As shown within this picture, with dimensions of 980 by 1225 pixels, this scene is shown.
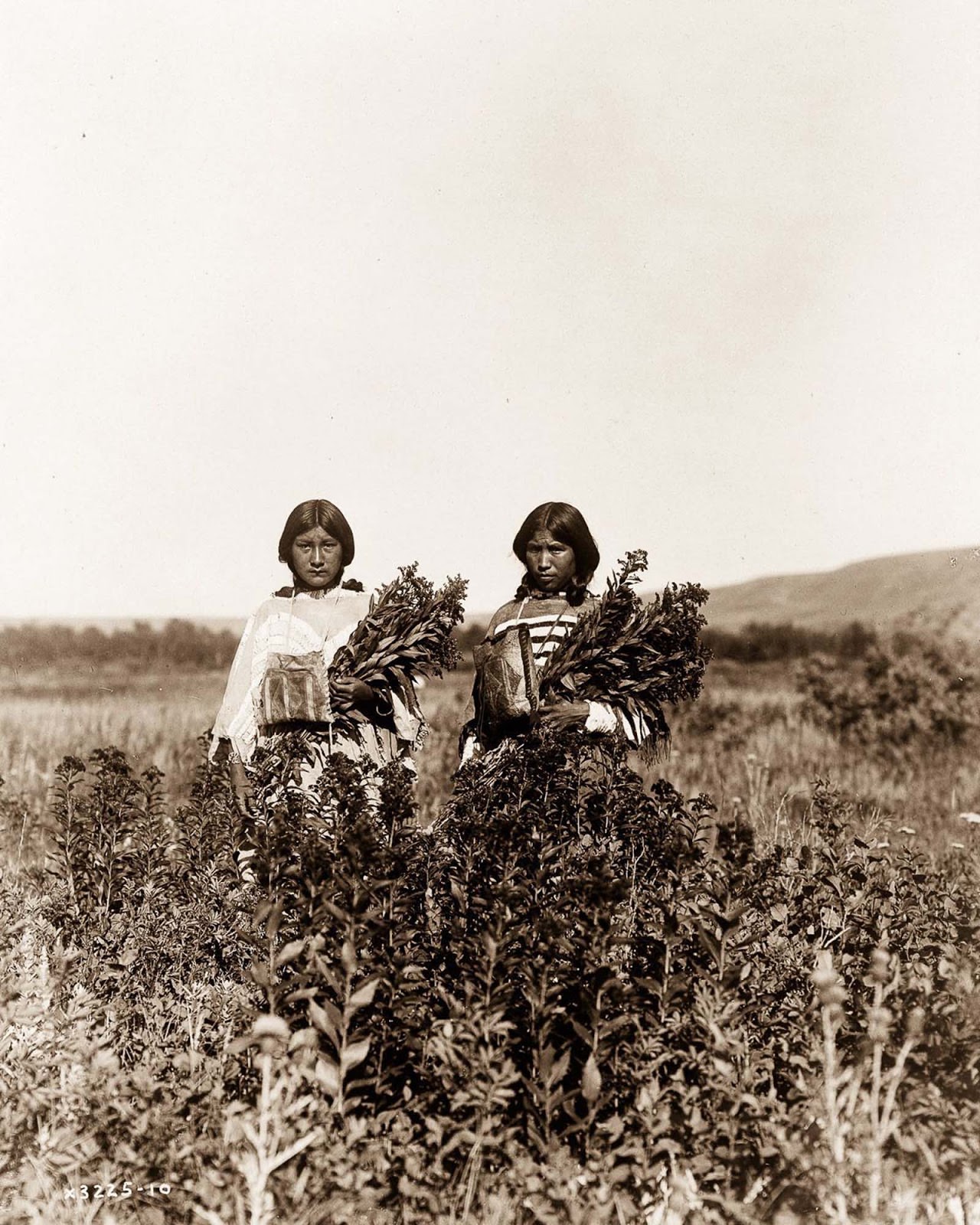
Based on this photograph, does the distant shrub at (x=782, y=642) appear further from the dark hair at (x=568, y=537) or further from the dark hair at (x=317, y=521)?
the dark hair at (x=317, y=521)

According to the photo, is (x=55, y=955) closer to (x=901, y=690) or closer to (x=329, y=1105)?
(x=329, y=1105)

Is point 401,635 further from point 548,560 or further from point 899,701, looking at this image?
point 899,701

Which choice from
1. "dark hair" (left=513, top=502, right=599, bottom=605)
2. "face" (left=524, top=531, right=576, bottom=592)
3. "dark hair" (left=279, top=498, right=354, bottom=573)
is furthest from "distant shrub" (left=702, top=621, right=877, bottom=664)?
"dark hair" (left=279, top=498, right=354, bottom=573)

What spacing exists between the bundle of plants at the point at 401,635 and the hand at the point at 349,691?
0.04 m

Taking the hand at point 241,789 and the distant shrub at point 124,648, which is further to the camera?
the distant shrub at point 124,648

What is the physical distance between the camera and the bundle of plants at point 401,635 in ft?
15.1

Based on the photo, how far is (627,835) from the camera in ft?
11.4

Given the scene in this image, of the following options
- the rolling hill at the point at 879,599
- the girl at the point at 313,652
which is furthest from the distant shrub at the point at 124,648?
the girl at the point at 313,652

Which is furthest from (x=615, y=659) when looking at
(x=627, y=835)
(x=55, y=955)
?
(x=55, y=955)

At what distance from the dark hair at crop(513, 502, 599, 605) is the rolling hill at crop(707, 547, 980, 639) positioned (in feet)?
32.1

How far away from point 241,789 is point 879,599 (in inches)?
1197

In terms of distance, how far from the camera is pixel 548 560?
461 centimetres

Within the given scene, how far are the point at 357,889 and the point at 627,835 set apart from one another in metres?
1.08

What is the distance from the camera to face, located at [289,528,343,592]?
191 inches
